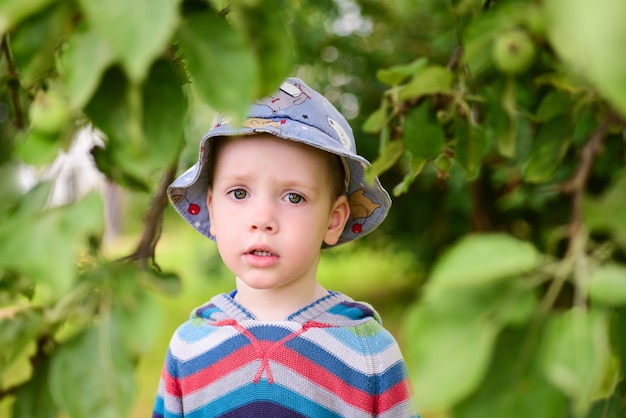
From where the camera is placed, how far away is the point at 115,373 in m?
0.58

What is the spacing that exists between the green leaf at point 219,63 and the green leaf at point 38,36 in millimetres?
83

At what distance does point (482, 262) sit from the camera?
0.50 meters

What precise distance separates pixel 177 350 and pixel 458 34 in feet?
2.45

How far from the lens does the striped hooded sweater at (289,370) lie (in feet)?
4.21

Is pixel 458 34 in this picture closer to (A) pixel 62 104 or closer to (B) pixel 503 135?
(B) pixel 503 135

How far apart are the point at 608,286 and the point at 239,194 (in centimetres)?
85

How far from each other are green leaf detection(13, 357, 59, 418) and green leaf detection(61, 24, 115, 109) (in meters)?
0.28

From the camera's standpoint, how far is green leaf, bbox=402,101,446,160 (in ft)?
3.38

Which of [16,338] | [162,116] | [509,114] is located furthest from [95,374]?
[509,114]

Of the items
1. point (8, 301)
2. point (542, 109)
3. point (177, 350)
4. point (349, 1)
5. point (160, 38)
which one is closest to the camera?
point (160, 38)

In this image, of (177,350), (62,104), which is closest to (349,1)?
(177,350)

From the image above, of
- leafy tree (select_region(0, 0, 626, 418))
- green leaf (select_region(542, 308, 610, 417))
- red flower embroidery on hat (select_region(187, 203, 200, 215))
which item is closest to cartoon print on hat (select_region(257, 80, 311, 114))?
red flower embroidery on hat (select_region(187, 203, 200, 215))

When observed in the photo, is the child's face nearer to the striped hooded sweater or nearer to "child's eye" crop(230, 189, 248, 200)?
"child's eye" crop(230, 189, 248, 200)

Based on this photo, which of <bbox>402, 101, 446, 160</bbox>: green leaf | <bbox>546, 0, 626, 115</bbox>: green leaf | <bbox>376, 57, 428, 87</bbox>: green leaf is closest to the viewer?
<bbox>546, 0, 626, 115</bbox>: green leaf
